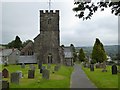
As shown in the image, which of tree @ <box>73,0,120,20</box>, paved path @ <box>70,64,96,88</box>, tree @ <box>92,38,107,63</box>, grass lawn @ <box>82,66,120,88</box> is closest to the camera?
tree @ <box>73,0,120,20</box>

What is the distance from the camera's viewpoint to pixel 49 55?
73438 mm

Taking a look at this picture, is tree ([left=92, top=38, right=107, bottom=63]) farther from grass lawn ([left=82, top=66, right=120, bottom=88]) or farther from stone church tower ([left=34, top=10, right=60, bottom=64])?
grass lawn ([left=82, top=66, right=120, bottom=88])

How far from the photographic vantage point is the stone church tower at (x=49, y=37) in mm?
73250

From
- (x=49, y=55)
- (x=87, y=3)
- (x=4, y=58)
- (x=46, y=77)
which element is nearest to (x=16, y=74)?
(x=46, y=77)

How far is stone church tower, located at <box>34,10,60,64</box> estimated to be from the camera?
73250 millimetres

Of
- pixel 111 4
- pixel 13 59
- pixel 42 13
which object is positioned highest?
pixel 42 13

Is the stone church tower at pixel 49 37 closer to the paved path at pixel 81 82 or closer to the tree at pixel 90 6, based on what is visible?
the paved path at pixel 81 82

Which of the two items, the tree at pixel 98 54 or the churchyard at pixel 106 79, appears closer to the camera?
the churchyard at pixel 106 79

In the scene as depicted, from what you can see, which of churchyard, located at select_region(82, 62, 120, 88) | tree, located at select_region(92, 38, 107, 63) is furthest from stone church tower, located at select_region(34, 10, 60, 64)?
churchyard, located at select_region(82, 62, 120, 88)

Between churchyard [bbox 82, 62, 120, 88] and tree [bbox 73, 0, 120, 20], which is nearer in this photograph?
tree [bbox 73, 0, 120, 20]

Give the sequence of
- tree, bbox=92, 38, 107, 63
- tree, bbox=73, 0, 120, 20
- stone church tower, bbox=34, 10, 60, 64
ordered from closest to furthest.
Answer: tree, bbox=73, 0, 120, 20
stone church tower, bbox=34, 10, 60, 64
tree, bbox=92, 38, 107, 63

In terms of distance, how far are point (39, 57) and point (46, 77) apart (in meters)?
49.3

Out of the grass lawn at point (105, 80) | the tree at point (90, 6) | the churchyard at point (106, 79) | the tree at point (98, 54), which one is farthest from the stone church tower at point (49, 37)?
the tree at point (90, 6)

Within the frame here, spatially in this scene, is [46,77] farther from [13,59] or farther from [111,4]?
[13,59]
